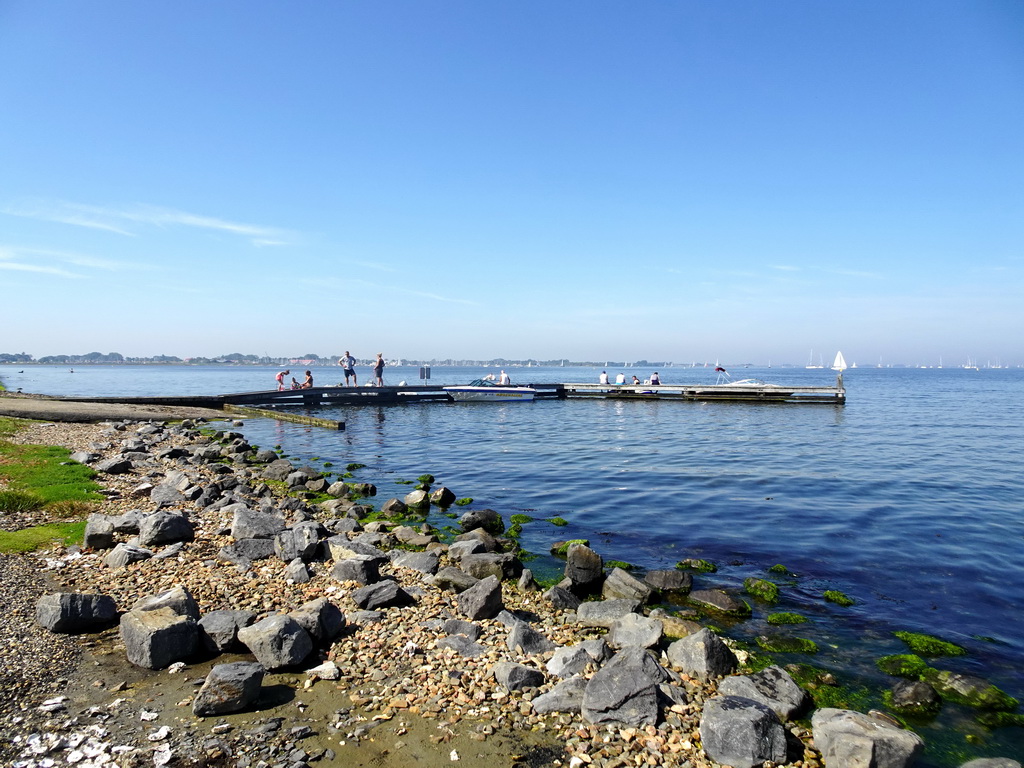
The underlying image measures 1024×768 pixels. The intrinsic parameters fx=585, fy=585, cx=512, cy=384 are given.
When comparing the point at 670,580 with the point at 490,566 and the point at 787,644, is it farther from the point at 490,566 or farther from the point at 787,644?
the point at 490,566

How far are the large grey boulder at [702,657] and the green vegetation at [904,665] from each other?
1.94 m

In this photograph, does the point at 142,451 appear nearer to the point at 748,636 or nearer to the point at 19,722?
the point at 19,722

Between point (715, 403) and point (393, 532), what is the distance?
4188cm

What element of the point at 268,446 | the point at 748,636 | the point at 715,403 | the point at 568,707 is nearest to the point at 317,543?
the point at 568,707

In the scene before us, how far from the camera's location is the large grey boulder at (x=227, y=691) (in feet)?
17.4

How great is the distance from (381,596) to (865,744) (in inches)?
224

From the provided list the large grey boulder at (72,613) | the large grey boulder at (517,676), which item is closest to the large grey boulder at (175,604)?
the large grey boulder at (72,613)

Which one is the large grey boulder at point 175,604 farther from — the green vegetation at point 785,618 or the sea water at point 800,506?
the green vegetation at point 785,618

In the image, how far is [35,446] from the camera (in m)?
18.2

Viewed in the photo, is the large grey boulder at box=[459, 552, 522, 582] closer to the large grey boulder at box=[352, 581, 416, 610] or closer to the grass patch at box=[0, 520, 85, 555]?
the large grey boulder at box=[352, 581, 416, 610]

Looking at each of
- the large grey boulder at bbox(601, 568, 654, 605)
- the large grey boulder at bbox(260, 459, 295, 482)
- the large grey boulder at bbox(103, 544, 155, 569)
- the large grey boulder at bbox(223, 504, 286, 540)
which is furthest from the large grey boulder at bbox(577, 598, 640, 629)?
the large grey boulder at bbox(260, 459, 295, 482)

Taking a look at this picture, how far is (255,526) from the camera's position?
10.6m

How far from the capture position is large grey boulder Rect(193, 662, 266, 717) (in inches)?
208

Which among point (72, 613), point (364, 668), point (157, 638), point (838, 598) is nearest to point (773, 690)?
point (838, 598)
